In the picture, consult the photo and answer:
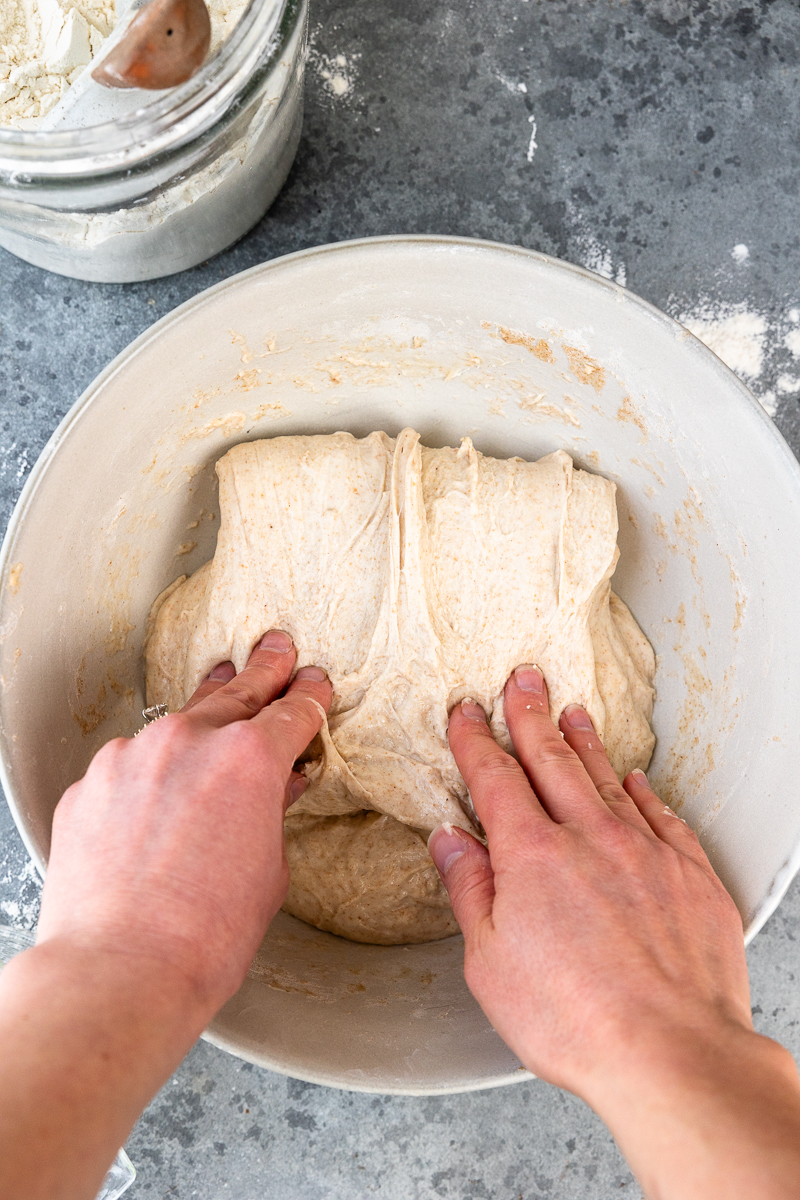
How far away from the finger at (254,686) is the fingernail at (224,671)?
3cm

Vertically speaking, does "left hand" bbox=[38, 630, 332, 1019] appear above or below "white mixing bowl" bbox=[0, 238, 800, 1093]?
below

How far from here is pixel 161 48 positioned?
0.75m

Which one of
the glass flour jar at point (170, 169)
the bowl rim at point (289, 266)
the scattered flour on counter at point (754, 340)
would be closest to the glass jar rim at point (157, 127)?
the glass flour jar at point (170, 169)

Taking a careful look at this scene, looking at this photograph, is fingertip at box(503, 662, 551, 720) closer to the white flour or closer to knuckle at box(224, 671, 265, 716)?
knuckle at box(224, 671, 265, 716)

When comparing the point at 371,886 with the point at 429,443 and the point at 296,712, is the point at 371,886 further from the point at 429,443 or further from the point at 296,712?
the point at 429,443

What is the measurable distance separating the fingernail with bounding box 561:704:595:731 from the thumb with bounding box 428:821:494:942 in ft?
0.68

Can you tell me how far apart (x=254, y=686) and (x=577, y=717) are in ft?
1.43

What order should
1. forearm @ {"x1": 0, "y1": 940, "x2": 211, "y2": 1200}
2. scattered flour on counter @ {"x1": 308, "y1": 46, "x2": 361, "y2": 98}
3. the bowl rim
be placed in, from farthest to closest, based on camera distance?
scattered flour on counter @ {"x1": 308, "y1": 46, "x2": 361, "y2": 98}
the bowl rim
forearm @ {"x1": 0, "y1": 940, "x2": 211, "y2": 1200}

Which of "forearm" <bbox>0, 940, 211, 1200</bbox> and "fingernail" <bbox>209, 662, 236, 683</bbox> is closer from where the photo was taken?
"forearm" <bbox>0, 940, 211, 1200</bbox>

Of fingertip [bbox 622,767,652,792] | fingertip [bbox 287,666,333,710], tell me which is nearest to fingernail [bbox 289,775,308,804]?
fingertip [bbox 287,666,333,710]

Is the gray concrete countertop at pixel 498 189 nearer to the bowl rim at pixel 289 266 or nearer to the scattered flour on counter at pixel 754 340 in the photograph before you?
the scattered flour on counter at pixel 754 340

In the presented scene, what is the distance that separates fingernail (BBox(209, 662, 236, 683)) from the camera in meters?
1.09

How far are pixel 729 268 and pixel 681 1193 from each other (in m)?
1.16

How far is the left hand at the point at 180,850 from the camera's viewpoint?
692 mm
